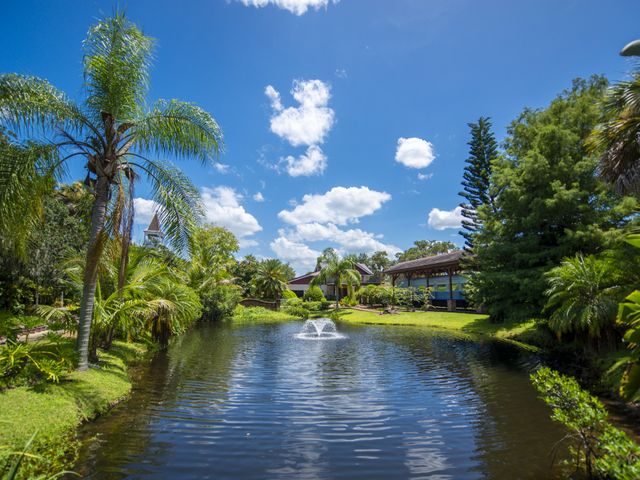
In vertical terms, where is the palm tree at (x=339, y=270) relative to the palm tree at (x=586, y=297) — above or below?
above

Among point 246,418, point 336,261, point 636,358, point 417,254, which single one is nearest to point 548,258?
point 636,358

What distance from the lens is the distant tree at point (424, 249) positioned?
2995 inches

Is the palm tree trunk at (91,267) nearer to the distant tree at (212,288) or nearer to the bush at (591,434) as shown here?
the bush at (591,434)

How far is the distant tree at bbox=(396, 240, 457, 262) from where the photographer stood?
76.1m

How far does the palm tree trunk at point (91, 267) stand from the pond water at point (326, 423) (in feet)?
6.17

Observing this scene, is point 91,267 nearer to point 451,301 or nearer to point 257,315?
point 257,315

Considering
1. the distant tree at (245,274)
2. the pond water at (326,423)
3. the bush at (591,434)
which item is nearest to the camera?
the bush at (591,434)

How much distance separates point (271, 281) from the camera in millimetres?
42156

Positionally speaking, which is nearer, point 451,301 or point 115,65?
point 115,65

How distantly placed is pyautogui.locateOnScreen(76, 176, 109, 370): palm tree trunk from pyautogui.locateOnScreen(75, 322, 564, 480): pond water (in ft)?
6.17

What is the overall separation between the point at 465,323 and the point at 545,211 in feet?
32.5

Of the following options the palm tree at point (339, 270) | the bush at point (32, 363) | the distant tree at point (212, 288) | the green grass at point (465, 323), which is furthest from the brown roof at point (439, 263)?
the bush at point (32, 363)

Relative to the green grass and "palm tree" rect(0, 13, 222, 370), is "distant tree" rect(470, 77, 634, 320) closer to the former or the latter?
the green grass

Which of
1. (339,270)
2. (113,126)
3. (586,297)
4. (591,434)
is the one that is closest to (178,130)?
(113,126)
